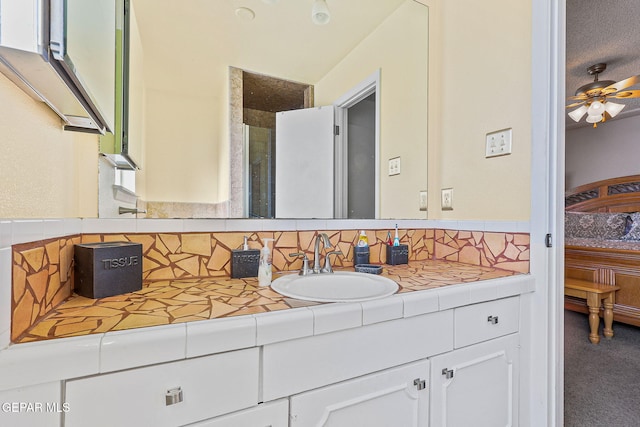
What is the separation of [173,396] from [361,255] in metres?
0.90

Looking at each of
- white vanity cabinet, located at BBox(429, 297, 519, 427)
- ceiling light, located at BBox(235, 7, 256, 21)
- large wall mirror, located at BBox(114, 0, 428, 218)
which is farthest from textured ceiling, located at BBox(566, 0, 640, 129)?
white vanity cabinet, located at BBox(429, 297, 519, 427)

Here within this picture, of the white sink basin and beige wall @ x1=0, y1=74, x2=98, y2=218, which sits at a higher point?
beige wall @ x1=0, y1=74, x2=98, y2=218

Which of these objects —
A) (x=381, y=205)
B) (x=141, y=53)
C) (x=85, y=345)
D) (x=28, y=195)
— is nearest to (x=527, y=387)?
(x=381, y=205)

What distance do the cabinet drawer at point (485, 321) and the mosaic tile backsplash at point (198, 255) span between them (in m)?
0.20

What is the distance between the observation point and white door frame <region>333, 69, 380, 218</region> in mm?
1397

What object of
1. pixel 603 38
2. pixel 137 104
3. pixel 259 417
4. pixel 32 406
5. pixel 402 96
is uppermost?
pixel 603 38

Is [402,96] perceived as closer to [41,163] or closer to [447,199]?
[447,199]

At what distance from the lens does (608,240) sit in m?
3.21

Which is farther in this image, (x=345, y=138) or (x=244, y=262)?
(x=345, y=138)

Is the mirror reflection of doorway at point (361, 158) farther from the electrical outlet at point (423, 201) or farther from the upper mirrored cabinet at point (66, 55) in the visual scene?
the upper mirrored cabinet at point (66, 55)

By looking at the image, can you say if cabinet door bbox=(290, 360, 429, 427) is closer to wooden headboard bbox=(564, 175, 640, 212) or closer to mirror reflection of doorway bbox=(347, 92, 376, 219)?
mirror reflection of doorway bbox=(347, 92, 376, 219)

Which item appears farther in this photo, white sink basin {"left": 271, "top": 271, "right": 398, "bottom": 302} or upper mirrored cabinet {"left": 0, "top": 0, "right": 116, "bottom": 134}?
white sink basin {"left": 271, "top": 271, "right": 398, "bottom": 302}

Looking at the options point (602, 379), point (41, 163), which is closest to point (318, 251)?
point (41, 163)

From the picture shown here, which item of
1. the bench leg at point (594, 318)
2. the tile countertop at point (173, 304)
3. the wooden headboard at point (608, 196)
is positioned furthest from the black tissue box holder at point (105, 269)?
the wooden headboard at point (608, 196)
